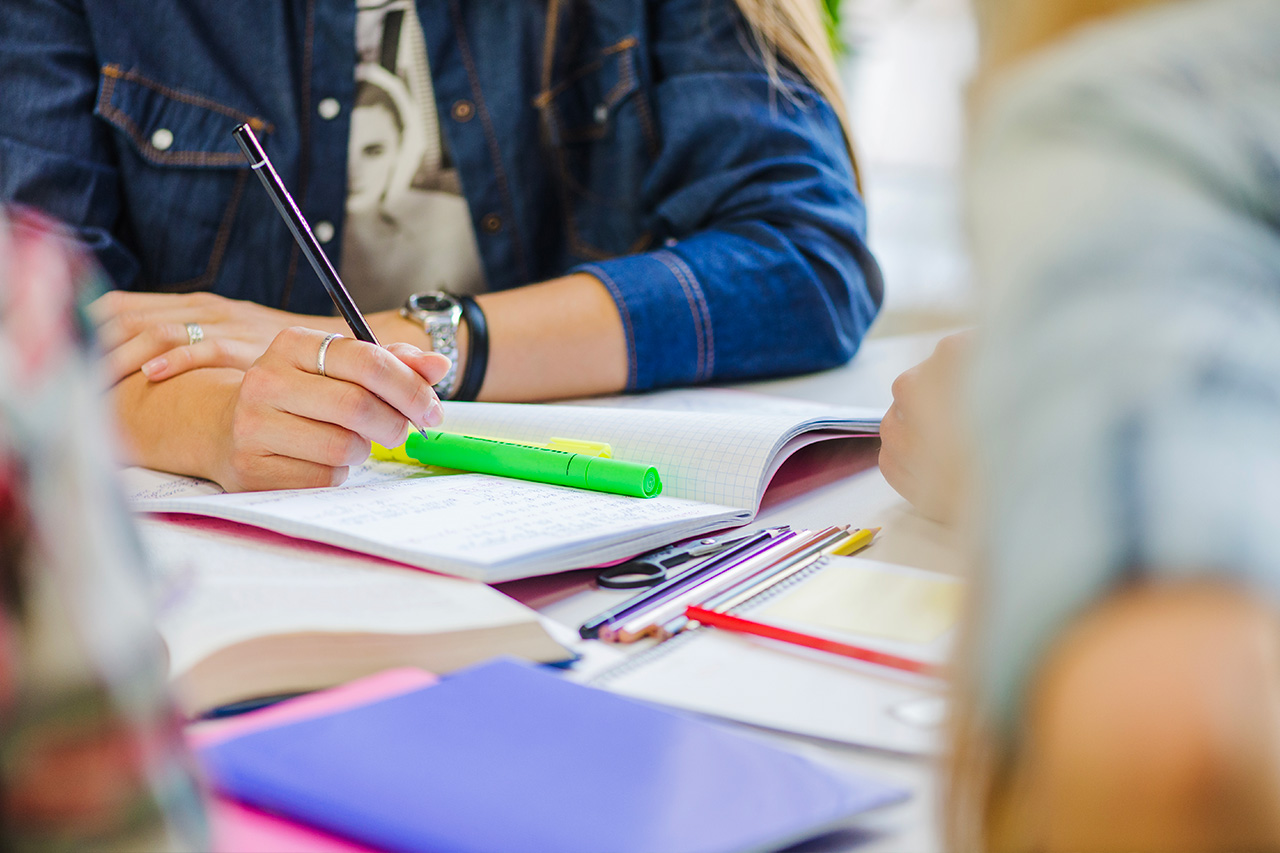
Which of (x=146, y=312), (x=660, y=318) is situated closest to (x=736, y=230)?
(x=660, y=318)

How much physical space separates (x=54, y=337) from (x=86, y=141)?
35.0 inches

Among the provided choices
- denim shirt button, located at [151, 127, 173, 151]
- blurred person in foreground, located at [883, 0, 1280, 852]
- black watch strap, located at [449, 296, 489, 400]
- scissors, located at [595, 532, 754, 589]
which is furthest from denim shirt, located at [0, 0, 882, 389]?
blurred person in foreground, located at [883, 0, 1280, 852]

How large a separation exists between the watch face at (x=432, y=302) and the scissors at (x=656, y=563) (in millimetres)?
368

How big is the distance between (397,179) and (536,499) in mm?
584

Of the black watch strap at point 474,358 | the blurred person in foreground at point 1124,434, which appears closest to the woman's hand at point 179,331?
the black watch strap at point 474,358

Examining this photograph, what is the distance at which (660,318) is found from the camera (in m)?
0.78

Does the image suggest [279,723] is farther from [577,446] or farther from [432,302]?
[432,302]

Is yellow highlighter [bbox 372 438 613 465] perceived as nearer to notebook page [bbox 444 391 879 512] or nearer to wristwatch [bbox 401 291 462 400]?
notebook page [bbox 444 391 879 512]

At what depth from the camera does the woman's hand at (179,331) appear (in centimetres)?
68

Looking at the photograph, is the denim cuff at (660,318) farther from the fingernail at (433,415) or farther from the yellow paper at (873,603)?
the yellow paper at (873,603)

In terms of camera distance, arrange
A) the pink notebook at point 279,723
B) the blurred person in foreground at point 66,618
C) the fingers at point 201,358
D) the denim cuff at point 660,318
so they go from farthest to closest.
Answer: the denim cuff at point 660,318, the fingers at point 201,358, the pink notebook at point 279,723, the blurred person in foreground at point 66,618

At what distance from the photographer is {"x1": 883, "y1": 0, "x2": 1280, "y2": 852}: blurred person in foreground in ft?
0.43

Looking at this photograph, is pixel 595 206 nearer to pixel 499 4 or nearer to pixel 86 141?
pixel 499 4

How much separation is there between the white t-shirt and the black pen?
16.1 inches
